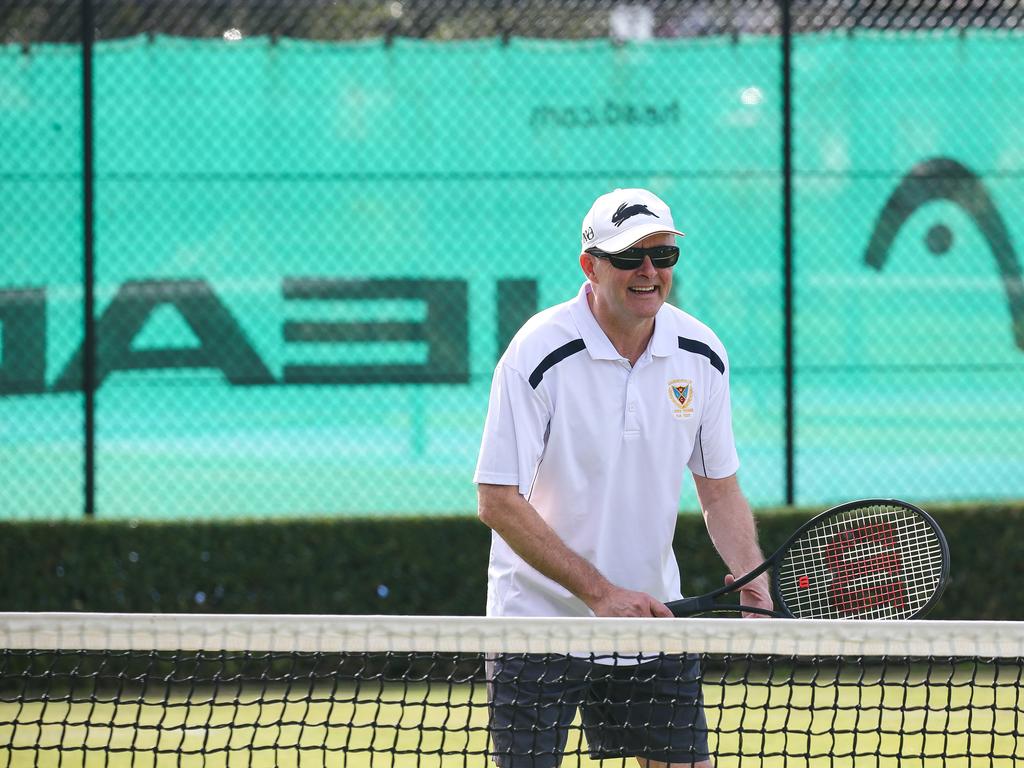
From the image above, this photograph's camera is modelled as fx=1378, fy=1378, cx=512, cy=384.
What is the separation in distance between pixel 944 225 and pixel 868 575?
4081mm

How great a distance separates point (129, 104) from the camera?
22.2ft

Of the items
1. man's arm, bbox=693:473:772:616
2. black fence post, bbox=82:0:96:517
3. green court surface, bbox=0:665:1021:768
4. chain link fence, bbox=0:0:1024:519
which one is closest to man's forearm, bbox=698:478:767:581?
man's arm, bbox=693:473:772:616

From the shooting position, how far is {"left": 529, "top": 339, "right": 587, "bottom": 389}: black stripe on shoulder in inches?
123

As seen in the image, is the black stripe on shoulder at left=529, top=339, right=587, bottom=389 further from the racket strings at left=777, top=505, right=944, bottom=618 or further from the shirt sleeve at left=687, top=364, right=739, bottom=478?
the racket strings at left=777, top=505, right=944, bottom=618

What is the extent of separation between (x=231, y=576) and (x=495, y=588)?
330cm

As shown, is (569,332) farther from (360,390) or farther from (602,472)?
(360,390)

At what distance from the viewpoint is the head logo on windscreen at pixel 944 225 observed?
7.02 meters

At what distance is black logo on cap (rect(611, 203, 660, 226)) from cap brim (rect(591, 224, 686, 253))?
0.11ft

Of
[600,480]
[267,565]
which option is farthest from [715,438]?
[267,565]

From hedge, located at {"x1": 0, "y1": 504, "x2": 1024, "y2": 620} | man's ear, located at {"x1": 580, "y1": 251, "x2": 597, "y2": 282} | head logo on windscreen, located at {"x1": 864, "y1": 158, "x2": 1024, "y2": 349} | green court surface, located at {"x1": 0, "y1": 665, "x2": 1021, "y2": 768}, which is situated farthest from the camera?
head logo on windscreen, located at {"x1": 864, "y1": 158, "x2": 1024, "y2": 349}

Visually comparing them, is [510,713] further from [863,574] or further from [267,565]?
[267,565]

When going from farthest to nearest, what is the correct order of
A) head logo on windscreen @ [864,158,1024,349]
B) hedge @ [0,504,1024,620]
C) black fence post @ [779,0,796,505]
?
head logo on windscreen @ [864,158,1024,349] → black fence post @ [779,0,796,505] → hedge @ [0,504,1024,620]

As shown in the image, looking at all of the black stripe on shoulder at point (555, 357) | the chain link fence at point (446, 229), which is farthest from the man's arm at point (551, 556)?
the chain link fence at point (446, 229)

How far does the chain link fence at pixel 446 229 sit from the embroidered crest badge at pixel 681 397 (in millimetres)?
3666
